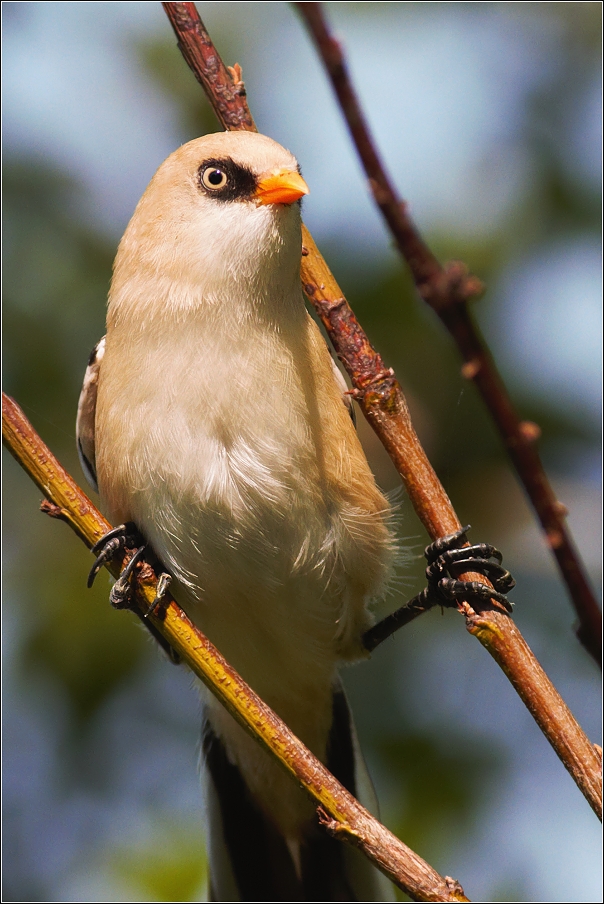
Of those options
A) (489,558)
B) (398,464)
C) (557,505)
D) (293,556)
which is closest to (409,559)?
(293,556)

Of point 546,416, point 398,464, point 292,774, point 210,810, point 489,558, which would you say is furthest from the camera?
point 546,416

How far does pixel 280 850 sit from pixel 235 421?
223cm

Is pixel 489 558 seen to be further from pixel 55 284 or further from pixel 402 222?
→ pixel 55 284

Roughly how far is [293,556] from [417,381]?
5.83 ft

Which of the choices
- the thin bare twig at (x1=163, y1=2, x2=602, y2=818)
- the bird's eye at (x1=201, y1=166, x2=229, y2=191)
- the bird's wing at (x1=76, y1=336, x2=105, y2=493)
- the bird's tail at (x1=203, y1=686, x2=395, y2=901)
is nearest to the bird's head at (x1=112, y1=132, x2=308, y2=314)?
the bird's eye at (x1=201, y1=166, x2=229, y2=191)

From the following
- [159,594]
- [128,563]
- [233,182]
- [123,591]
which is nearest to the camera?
[159,594]

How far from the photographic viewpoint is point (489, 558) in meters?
2.94

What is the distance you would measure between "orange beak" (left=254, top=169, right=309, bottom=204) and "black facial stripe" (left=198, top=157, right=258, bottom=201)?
0.17 ft

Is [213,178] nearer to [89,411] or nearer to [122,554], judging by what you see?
[89,411]

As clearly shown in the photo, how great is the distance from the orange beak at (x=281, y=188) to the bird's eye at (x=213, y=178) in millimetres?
208

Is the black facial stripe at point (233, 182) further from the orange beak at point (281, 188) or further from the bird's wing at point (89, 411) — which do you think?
the bird's wing at point (89, 411)

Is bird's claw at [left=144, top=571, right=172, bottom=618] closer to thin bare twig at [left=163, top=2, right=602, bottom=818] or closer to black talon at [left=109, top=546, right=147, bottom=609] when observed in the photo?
black talon at [left=109, top=546, right=147, bottom=609]

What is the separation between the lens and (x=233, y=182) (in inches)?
128

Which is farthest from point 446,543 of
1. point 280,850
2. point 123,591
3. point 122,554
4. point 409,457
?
point 280,850
